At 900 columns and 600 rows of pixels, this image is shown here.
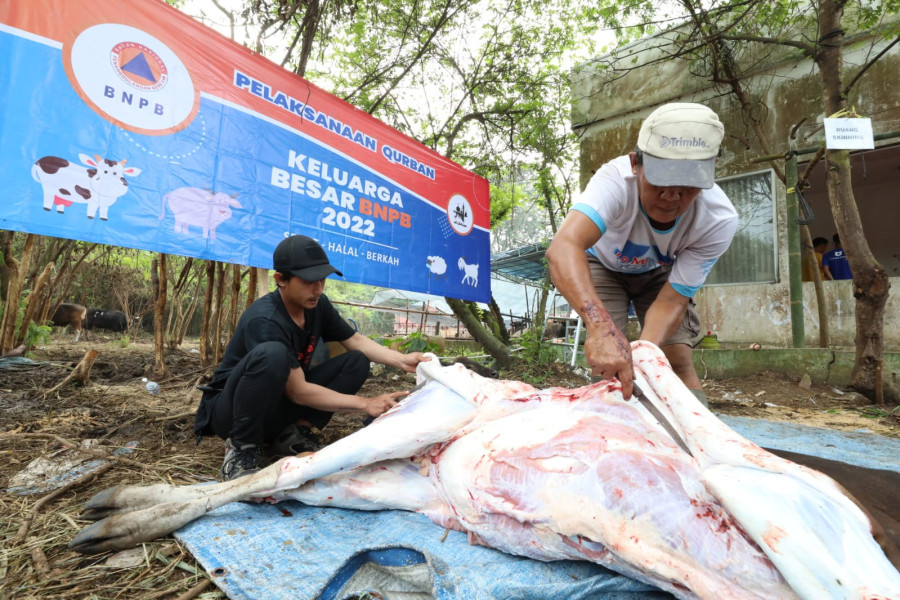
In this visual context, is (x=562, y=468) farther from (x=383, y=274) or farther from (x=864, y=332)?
(x=864, y=332)

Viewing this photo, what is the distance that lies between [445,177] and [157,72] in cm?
305

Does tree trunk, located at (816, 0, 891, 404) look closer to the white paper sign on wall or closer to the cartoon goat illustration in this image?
the white paper sign on wall

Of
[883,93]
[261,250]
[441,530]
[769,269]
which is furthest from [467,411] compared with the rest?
[883,93]

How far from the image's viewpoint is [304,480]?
182cm

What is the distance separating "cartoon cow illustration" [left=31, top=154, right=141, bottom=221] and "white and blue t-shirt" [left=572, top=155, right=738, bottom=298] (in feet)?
9.41

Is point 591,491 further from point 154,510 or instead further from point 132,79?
point 132,79

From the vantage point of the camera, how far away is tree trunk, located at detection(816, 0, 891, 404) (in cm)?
413

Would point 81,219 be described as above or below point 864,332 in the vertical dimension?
above

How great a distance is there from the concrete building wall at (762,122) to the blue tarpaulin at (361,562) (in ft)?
16.5

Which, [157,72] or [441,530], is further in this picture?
[157,72]

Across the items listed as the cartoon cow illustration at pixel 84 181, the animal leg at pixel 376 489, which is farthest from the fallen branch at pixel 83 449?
the cartoon cow illustration at pixel 84 181

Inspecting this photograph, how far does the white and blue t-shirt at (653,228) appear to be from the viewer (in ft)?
7.16

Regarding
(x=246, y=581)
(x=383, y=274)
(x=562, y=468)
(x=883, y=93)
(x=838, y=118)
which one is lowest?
(x=246, y=581)

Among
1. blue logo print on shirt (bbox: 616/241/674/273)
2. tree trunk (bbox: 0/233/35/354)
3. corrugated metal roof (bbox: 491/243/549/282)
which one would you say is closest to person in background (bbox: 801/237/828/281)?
corrugated metal roof (bbox: 491/243/549/282)
